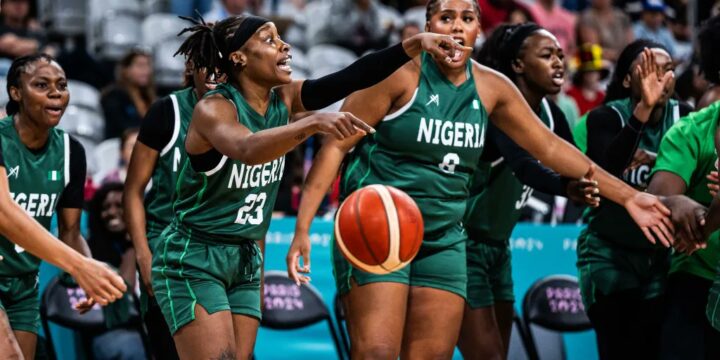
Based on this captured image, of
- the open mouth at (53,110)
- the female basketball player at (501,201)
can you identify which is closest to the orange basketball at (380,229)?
the female basketball player at (501,201)

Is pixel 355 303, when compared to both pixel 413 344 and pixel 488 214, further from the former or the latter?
pixel 488 214

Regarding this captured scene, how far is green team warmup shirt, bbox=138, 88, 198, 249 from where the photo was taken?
5711 mm

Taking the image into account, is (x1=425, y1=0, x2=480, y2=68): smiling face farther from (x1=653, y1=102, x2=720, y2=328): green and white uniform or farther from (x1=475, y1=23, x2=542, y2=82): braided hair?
(x1=653, y1=102, x2=720, y2=328): green and white uniform

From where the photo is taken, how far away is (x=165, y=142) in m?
5.74

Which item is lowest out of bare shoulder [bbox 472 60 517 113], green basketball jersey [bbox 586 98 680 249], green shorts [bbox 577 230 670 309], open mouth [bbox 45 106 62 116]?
green shorts [bbox 577 230 670 309]

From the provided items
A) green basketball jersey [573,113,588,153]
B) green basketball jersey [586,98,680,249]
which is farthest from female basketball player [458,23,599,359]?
green basketball jersey [586,98,680,249]

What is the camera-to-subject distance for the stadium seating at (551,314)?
7.35 meters

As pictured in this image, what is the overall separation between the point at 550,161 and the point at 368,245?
1.18 meters

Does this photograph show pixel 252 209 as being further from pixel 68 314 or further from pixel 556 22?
pixel 556 22

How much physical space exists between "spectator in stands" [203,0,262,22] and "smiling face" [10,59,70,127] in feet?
16.4

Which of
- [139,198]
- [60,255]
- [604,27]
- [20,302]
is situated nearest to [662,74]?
[139,198]

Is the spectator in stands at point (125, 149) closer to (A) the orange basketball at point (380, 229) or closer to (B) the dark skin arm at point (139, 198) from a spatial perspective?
(B) the dark skin arm at point (139, 198)

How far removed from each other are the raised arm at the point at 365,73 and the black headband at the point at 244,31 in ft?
1.15

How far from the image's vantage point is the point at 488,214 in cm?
610
